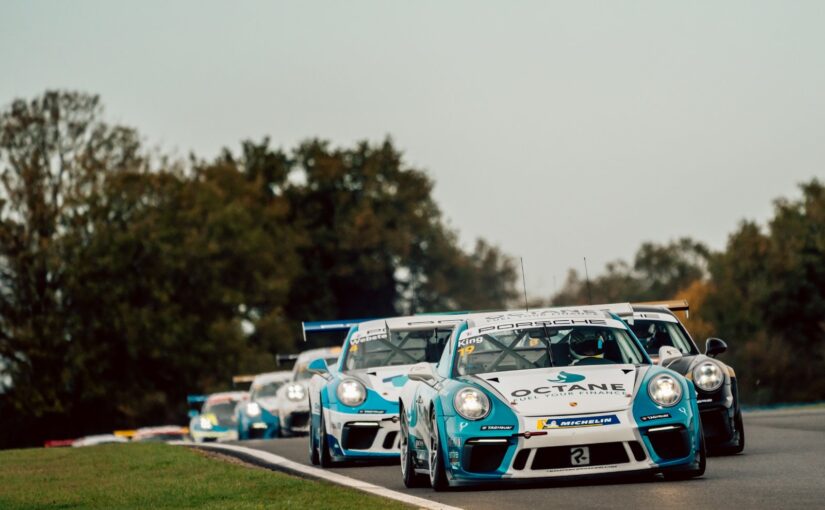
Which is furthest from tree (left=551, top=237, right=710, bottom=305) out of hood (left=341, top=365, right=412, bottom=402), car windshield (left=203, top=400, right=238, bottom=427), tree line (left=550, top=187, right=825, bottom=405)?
hood (left=341, top=365, right=412, bottom=402)

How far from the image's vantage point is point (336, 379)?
16.9 meters

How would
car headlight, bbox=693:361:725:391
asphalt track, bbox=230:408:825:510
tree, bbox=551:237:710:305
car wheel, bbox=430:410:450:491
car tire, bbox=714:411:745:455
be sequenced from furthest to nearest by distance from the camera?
tree, bbox=551:237:710:305 → car tire, bbox=714:411:745:455 → car headlight, bbox=693:361:725:391 → car wheel, bbox=430:410:450:491 → asphalt track, bbox=230:408:825:510

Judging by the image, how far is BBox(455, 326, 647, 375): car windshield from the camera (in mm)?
12430

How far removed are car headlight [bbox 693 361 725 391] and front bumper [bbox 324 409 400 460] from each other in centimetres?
302

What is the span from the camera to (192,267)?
65.6m

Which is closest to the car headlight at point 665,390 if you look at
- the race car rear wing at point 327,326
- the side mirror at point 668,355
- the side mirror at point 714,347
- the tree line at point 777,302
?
the side mirror at point 714,347

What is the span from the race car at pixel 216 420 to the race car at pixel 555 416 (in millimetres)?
22504

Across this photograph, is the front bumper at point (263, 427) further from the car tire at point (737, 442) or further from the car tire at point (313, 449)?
the car tire at point (737, 442)

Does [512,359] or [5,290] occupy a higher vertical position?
[5,290]

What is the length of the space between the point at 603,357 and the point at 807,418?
1257 cm

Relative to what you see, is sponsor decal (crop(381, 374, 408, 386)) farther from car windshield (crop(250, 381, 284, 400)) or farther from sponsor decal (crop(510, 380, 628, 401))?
car windshield (crop(250, 381, 284, 400))

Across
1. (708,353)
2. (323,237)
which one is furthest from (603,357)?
(323,237)

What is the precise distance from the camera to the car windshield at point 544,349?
12.4 metres

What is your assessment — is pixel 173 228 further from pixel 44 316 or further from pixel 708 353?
pixel 708 353
